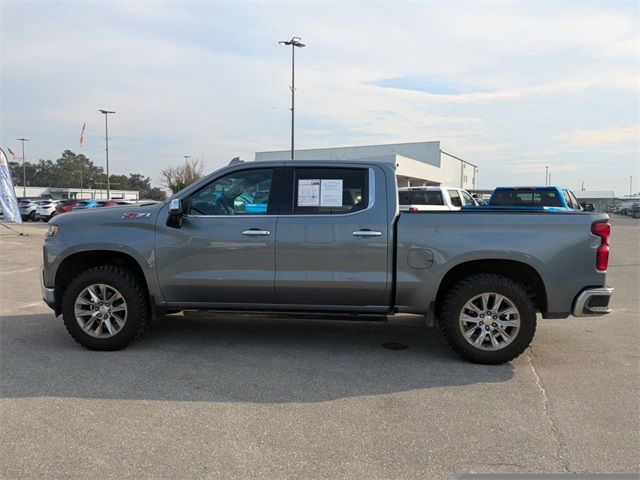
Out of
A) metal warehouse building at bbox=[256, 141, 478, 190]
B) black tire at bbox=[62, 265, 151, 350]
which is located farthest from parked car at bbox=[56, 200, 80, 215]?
black tire at bbox=[62, 265, 151, 350]

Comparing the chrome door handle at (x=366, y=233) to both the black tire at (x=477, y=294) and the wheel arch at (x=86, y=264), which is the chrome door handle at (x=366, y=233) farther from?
the wheel arch at (x=86, y=264)

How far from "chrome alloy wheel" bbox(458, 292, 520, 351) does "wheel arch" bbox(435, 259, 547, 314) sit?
11.1 inches

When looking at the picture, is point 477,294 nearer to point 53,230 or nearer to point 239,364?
point 239,364

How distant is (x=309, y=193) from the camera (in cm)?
518

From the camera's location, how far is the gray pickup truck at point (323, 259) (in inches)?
191

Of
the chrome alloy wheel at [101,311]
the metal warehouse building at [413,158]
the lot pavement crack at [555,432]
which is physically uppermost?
the metal warehouse building at [413,158]

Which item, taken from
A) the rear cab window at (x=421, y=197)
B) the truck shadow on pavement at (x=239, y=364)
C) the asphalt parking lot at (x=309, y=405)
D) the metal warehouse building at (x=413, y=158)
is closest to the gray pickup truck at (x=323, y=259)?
the truck shadow on pavement at (x=239, y=364)

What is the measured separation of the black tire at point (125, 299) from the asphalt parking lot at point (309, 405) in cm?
14

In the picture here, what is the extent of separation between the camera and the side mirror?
202 inches

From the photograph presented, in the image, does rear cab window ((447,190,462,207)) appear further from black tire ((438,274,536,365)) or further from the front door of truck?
the front door of truck

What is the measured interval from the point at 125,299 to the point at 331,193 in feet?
7.72

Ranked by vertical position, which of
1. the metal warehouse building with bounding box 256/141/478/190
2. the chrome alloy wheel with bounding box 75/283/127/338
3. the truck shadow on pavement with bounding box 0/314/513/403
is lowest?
the truck shadow on pavement with bounding box 0/314/513/403

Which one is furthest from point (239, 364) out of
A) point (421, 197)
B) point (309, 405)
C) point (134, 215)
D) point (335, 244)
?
point (421, 197)

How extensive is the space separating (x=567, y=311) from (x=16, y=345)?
18.6ft
